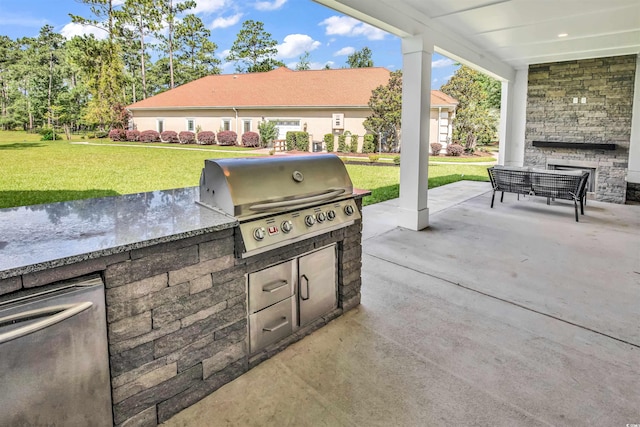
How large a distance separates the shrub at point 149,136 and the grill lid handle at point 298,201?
3.95 m

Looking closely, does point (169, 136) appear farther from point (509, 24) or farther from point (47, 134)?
point (509, 24)

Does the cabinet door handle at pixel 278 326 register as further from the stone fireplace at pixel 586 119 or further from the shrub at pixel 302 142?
the stone fireplace at pixel 586 119

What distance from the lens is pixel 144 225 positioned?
64.9 inches

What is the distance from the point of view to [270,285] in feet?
6.68

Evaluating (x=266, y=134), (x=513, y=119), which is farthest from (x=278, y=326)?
(x=513, y=119)

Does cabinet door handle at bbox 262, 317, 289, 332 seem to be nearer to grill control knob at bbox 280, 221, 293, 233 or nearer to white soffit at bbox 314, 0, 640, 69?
grill control knob at bbox 280, 221, 293, 233

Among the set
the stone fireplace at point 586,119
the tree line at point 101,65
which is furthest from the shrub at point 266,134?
the stone fireplace at point 586,119

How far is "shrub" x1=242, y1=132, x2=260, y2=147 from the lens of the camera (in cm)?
739

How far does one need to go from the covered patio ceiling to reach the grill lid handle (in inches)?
79.9

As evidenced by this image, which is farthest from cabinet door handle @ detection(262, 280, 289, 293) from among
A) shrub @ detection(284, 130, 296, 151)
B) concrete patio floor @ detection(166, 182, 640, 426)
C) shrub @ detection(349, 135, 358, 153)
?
shrub @ detection(349, 135, 358, 153)

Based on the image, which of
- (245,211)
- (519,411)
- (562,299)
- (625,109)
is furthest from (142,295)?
(625,109)

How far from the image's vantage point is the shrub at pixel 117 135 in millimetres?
4656

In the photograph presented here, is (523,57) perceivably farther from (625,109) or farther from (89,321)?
(89,321)

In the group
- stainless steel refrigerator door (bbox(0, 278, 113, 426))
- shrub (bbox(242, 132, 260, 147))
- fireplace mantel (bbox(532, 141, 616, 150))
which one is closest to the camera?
stainless steel refrigerator door (bbox(0, 278, 113, 426))
